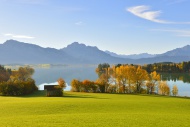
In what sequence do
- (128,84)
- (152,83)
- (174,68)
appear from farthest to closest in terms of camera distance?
(174,68), (128,84), (152,83)

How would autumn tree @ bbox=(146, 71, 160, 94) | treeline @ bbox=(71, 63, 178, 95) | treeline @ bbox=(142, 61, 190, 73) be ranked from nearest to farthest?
treeline @ bbox=(71, 63, 178, 95), autumn tree @ bbox=(146, 71, 160, 94), treeline @ bbox=(142, 61, 190, 73)

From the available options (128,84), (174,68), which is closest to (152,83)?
(128,84)

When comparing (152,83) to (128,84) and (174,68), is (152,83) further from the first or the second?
(174,68)

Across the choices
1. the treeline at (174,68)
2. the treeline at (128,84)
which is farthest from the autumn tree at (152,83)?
the treeline at (174,68)

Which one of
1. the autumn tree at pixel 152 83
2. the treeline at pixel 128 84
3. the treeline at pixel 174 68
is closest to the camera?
the treeline at pixel 128 84

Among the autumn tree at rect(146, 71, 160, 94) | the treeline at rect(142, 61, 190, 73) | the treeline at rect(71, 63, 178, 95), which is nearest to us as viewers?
the treeline at rect(71, 63, 178, 95)

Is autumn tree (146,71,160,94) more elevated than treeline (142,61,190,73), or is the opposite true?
treeline (142,61,190,73)

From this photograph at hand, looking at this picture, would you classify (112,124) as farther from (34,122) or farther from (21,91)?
(21,91)

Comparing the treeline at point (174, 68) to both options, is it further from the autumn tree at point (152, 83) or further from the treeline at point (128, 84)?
the autumn tree at point (152, 83)

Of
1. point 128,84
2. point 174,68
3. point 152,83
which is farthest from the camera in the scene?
point 174,68

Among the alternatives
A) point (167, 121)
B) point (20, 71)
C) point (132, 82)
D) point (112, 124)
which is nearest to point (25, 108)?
point (112, 124)

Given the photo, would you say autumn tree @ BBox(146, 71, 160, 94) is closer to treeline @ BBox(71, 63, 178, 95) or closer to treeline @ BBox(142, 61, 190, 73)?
treeline @ BBox(71, 63, 178, 95)

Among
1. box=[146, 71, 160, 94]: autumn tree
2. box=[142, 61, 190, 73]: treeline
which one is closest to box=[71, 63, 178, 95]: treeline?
box=[146, 71, 160, 94]: autumn tree

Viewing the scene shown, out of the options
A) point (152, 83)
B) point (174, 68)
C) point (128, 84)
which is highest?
point (174, 68)
